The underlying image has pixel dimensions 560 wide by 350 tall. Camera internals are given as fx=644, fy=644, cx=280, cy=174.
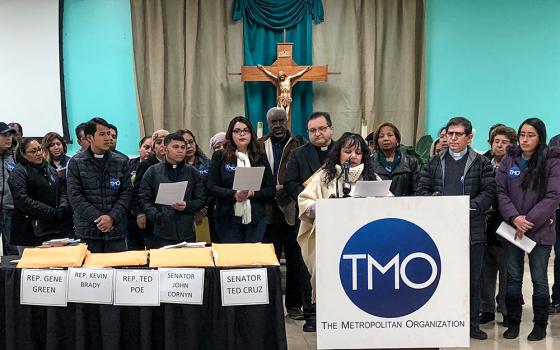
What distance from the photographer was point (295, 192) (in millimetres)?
3938

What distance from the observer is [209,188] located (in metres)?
4.14

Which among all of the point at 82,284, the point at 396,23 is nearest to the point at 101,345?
the point at 82,284

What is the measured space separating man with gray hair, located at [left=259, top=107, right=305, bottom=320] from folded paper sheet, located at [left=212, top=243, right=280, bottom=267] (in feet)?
4.58

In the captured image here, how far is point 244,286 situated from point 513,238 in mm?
1889

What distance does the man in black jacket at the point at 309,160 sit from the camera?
12.9 feet

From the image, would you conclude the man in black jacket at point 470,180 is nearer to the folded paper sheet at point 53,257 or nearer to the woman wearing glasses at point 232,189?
the woman wearing glasses at point 232,189

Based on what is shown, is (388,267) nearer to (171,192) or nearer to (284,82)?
(171,192)

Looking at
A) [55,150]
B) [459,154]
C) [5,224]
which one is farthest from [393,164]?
[5,224]

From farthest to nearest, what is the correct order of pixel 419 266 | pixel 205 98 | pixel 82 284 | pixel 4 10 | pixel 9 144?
pixel 205 98, pixel 4 10, pixel 9 144, pixel 82 284, pixel 419 266

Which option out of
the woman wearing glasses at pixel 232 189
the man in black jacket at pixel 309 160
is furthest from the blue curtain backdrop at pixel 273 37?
the man in black jacket at pixel 309 160

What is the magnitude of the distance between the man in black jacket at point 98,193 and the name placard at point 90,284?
115 cm

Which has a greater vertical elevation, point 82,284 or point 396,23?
point 396,23

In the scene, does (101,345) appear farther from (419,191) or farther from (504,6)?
(504,6)

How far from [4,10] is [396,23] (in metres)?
4.44
